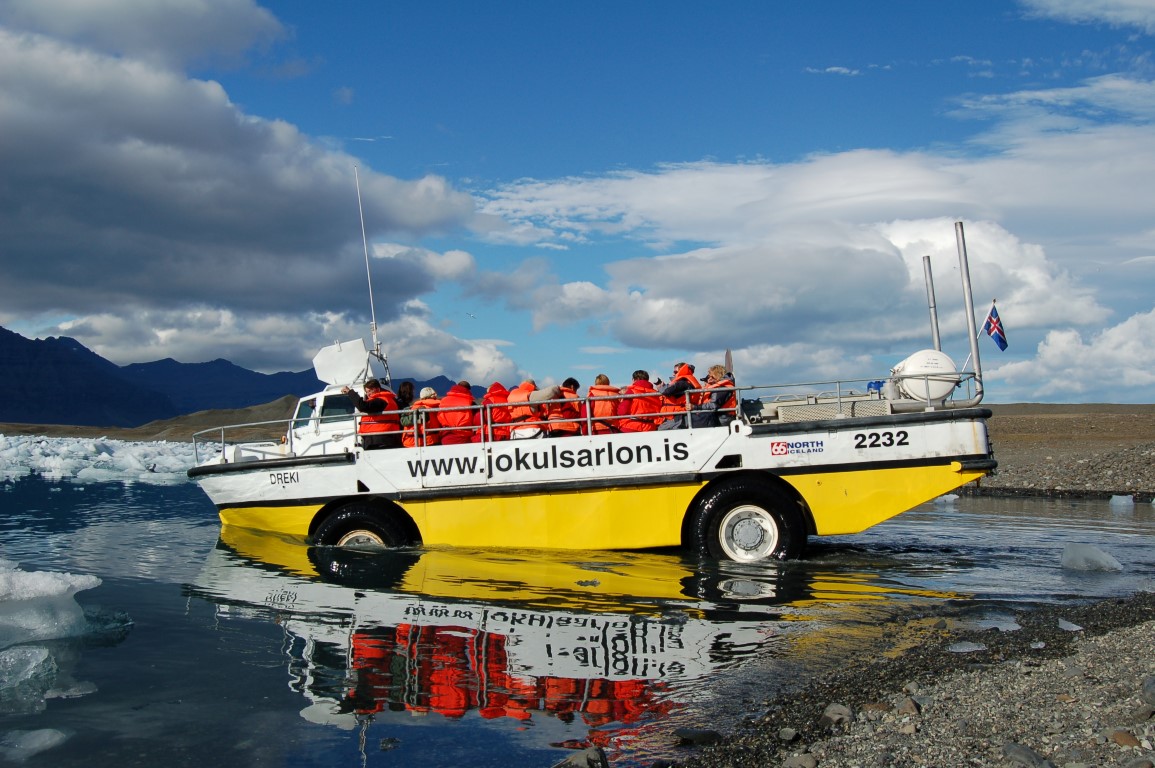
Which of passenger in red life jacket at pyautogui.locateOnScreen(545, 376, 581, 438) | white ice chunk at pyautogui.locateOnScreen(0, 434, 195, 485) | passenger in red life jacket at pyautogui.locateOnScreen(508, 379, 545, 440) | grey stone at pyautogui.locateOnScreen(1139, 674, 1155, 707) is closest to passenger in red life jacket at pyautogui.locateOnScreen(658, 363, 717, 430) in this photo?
passenger in red life jacket at pyautogui.locateOnScreen(545, 376, 581, 438)

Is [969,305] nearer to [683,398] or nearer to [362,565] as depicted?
[683,398]

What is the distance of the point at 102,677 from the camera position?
17.1ft

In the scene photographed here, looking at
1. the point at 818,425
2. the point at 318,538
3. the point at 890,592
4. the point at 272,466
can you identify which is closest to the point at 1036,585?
the point at 890,592

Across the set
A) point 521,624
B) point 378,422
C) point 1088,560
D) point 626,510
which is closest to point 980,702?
point 521,624

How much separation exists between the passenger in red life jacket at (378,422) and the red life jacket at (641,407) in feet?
7.77

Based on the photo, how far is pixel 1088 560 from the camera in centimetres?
852

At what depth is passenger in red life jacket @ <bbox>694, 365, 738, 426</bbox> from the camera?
9.05 m

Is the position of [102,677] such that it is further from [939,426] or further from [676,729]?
[939,426]

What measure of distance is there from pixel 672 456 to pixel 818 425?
A: 1.44 metres

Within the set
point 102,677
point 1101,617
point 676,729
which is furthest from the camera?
point 1101,617

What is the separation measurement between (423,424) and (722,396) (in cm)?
311

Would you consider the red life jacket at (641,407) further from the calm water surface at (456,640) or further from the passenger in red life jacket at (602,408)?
the calm water surface at (456,640)

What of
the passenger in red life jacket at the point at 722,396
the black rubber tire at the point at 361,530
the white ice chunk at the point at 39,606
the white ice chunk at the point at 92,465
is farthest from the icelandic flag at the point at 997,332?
the white ice chunk at the point at 92,465

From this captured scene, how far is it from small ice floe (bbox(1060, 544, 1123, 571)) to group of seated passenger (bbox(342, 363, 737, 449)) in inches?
135
